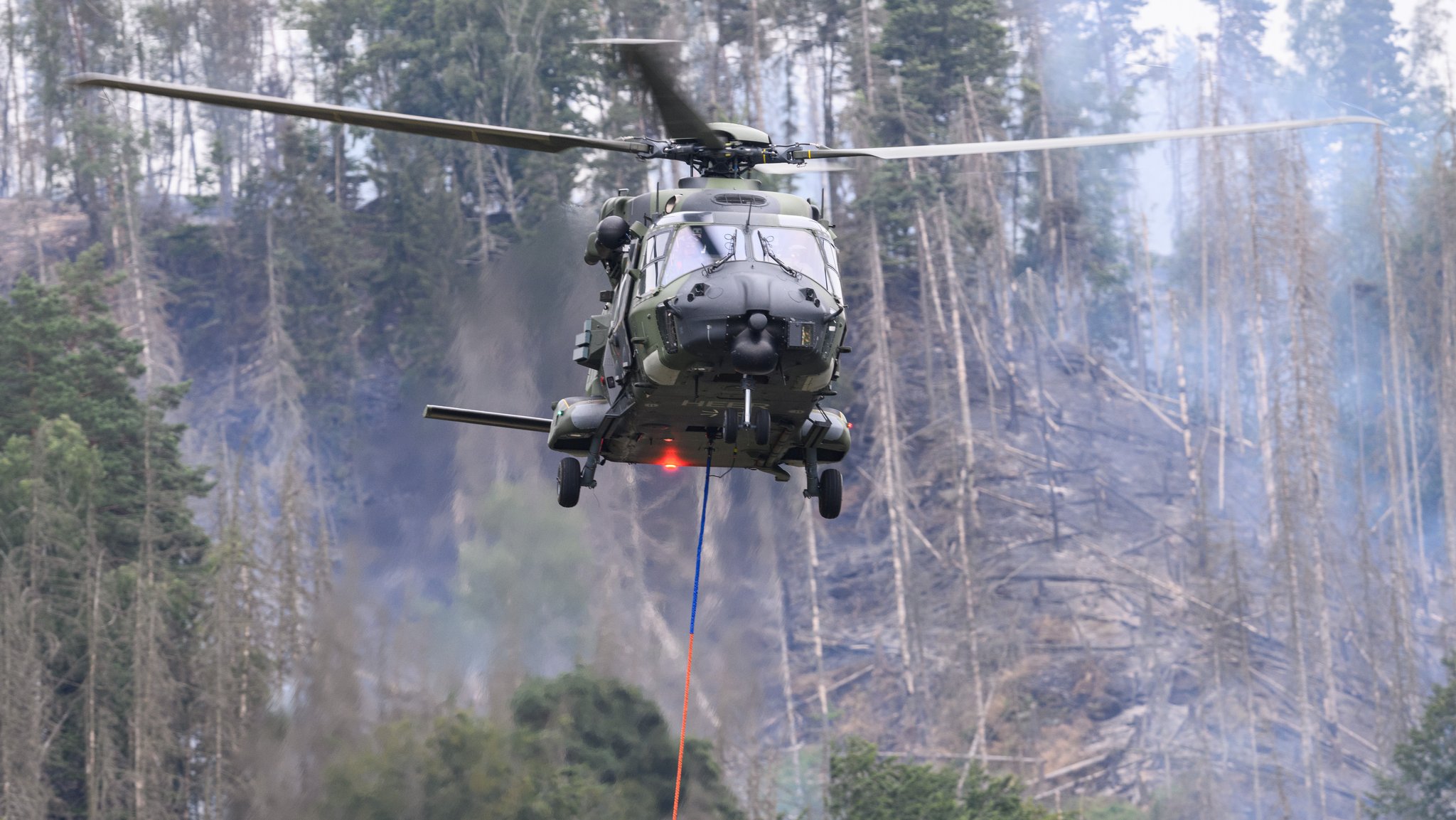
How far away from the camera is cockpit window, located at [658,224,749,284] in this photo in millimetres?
18000

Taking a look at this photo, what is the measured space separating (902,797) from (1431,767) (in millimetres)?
15688

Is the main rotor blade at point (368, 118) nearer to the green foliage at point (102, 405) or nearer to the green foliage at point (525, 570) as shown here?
the green foliage at point (525, 570)

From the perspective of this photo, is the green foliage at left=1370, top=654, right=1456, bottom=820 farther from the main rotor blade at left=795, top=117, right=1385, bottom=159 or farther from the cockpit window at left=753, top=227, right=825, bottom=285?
the cockpit window at left=753, top=227, right=825, bottom=285

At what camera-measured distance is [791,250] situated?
18234mm

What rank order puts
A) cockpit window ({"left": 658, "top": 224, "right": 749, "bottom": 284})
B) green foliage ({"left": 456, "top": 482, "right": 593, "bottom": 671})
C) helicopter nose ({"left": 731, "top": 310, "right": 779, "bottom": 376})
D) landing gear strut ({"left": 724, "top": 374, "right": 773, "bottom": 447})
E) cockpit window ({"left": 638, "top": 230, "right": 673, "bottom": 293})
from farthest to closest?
green foliage ({"left": 456, "top": 482, "right": 593, "bottom": 671})
cockpit window ({"left": 638, "top": 230, "right": 673, "bottom": 293})
cockpit window ({"left": 658, "top": 224, "right": 749, "bottom": 284})
landing gear strut ({"left": 724, "top": 374, "right": 773, "bottom": 447})
helicopter nose ({"left": 731, "top": 310, "right": 779, "bottom": 376})

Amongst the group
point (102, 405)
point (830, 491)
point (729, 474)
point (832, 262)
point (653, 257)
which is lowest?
point (729, 474)

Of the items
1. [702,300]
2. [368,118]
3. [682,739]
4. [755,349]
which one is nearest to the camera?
[368,118]

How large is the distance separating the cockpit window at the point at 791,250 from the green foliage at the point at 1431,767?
37804 millimetres

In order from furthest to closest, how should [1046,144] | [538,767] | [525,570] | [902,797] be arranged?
[525,570], [902,797], [538,767], [1046,144]

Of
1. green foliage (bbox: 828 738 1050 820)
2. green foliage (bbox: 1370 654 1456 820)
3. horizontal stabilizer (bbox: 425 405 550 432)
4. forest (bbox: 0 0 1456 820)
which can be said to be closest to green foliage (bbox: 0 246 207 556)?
forest (bbox: 0 0 1456 820)

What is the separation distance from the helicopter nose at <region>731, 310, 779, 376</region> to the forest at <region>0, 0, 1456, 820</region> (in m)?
24.6

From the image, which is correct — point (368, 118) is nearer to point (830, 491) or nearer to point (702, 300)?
point (702, 300)

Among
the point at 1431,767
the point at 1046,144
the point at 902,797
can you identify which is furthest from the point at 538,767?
the point at 1046,144

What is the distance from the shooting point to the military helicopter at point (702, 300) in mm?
17266
